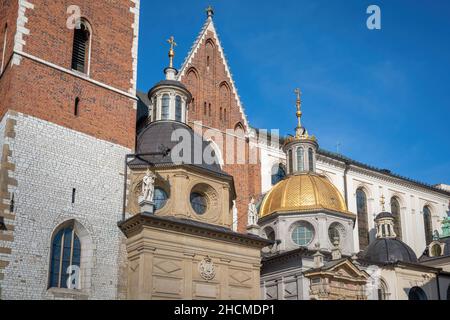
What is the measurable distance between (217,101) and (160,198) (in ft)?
30.1

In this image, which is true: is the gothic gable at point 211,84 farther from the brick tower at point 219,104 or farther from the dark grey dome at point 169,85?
the dark grey dome at point 169,85

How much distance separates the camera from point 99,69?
21.9 m

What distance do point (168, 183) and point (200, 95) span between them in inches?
335

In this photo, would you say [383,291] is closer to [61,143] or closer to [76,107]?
[76,107]

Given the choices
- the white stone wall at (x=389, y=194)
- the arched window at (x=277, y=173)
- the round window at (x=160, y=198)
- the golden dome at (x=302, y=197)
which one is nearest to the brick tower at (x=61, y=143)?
the round window at (x=160, y=198)

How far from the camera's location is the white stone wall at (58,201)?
58.5ft

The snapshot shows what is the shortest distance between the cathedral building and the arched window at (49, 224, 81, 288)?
0.03m

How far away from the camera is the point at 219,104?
29.8 m

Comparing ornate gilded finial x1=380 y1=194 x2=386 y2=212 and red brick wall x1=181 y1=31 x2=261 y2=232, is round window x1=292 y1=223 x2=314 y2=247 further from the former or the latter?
ornate gilded finial x1=380 y1=194 x2=386 y2=212

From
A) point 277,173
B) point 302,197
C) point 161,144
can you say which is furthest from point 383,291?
point 161,144

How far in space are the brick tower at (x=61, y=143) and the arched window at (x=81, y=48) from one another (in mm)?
36

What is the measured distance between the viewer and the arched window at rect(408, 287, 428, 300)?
96.0ft

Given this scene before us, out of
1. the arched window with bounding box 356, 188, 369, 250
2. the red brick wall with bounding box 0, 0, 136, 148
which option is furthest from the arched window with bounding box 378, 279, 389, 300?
the red brick wall with bounding box 0, 0, 136, 148
